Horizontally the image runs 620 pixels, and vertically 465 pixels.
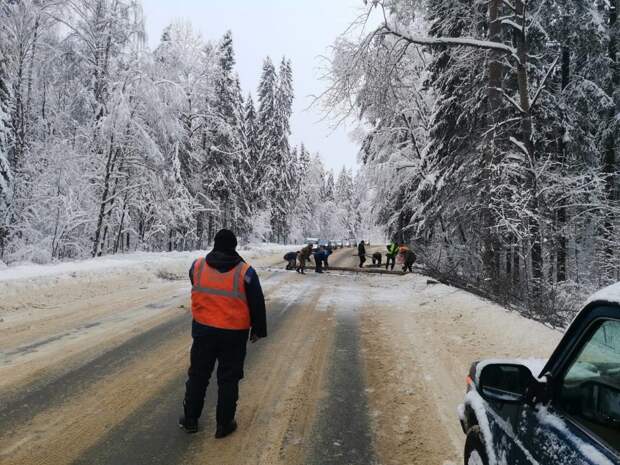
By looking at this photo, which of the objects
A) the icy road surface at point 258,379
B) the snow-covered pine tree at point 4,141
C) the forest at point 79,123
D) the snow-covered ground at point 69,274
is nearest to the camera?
the icy road surface at point 258,379

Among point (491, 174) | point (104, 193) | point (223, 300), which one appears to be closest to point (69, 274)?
point (104, 193)

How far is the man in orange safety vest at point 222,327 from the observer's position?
399 cm

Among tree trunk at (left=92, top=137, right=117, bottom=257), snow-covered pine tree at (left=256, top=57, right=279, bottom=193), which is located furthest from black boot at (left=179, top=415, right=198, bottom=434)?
snow-covered pine tree at (left=256, top=57, right=279, bottom=193)

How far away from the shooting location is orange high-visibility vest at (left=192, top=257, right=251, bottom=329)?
402 centimetres

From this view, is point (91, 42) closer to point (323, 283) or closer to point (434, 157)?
point (323, 283)

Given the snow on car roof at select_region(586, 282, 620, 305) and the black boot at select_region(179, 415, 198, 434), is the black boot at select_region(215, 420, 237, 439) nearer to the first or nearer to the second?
the black boot at select_region(179, 415, 198, 434)

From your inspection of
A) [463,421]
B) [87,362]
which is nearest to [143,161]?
[87,362]

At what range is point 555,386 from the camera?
6.45 ft

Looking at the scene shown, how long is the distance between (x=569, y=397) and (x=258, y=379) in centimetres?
411

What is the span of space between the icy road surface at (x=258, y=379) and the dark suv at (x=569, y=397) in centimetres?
175

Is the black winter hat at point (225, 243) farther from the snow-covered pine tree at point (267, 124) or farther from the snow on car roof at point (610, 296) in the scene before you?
the snow-covered pine tree at point (267, 124)

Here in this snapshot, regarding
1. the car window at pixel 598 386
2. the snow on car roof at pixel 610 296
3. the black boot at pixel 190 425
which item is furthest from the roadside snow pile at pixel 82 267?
the snow on car roof at pixel 610 296

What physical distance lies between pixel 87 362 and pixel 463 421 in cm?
496

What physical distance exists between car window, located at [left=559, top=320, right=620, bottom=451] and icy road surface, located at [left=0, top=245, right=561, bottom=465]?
75.6 inches
